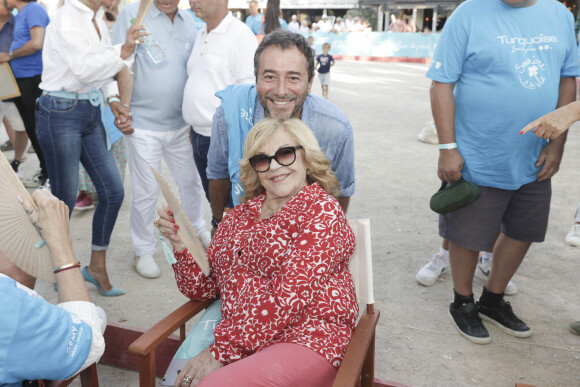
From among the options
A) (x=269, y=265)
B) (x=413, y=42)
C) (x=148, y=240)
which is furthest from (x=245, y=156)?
(x=413, y=42)

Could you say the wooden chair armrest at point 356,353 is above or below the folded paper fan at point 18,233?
below

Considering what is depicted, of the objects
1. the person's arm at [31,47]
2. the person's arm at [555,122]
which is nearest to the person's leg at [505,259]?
the person's arm at [555,122]

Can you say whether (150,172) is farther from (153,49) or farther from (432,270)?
(432,270)

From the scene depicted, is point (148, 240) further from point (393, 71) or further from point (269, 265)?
point (393, 71)

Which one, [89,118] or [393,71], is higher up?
[89,118]

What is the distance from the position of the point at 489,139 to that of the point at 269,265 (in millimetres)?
1447

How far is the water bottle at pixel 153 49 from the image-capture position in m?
3.43

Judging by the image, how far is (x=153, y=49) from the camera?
346 cm

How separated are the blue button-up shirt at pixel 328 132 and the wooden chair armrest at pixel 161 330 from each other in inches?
30.9

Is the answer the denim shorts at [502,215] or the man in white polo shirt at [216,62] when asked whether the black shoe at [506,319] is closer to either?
the denim shorts at [502,215]

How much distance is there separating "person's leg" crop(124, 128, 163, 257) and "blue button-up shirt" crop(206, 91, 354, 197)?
1229 millimetres

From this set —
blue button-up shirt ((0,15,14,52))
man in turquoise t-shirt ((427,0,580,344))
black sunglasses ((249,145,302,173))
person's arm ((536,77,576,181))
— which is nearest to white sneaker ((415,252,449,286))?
man in turquoise t-shirt ((427,0,580,344))

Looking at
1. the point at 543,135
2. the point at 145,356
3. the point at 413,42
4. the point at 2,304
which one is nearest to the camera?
the point at 2,304

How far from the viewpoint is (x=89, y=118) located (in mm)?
3176
